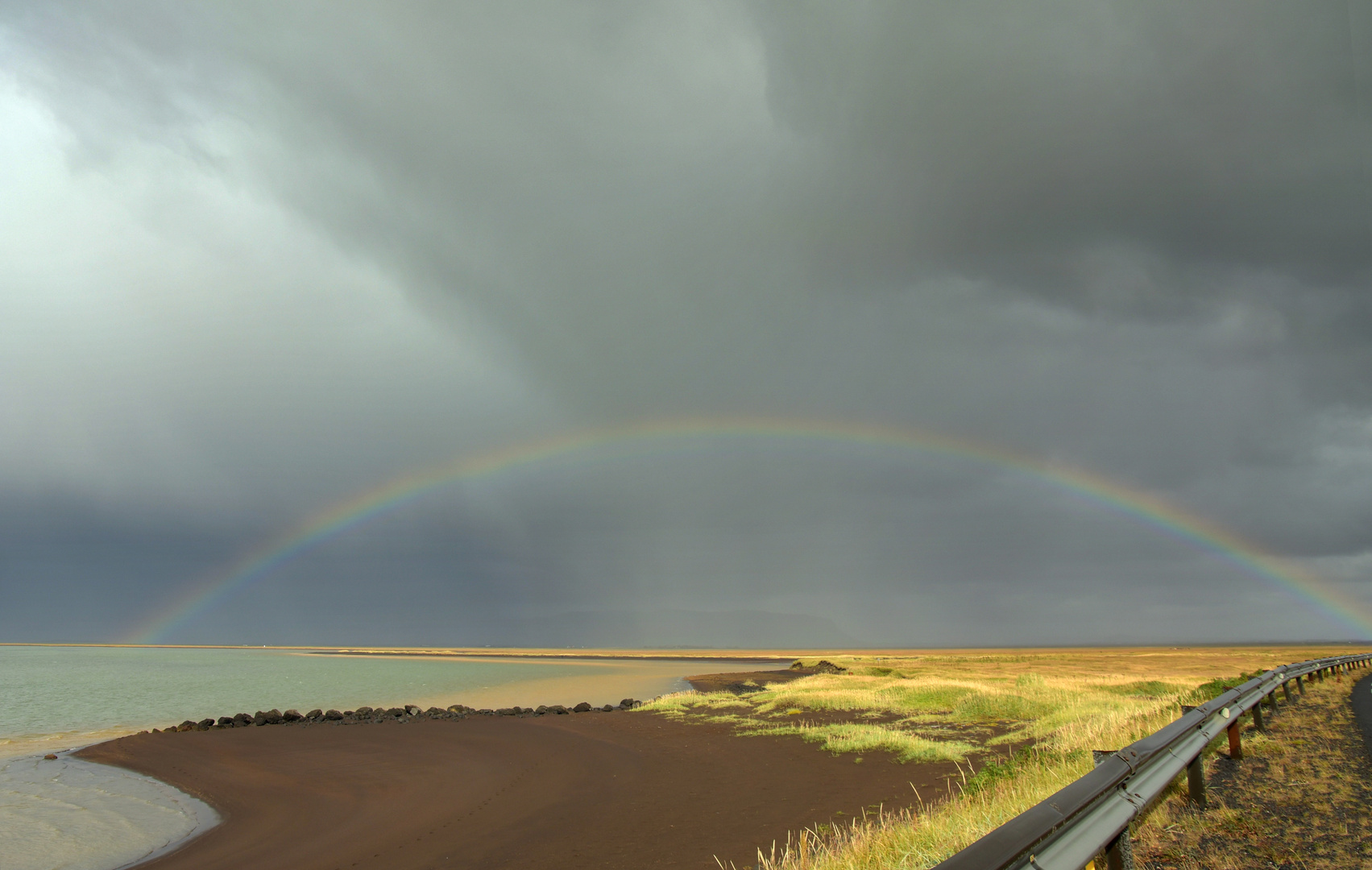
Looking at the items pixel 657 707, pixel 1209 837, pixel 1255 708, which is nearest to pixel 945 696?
pixel 657 707

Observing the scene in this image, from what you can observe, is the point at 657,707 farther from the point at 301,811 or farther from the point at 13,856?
the point at 13,856

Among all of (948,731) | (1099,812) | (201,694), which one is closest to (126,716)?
(201,694)

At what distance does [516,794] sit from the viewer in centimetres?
1892

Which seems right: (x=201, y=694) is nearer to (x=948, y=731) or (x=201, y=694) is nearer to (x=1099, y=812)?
(x=948, y=731)

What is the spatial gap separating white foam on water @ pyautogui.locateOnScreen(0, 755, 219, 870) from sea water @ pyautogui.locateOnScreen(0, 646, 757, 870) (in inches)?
1.6

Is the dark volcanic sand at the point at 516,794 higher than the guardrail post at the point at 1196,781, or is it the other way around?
the guardrail post at the point at 1196,781

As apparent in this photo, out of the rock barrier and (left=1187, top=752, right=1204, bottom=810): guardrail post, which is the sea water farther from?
(left=1187, top=752, right=1204, bottom=810): guardrail post

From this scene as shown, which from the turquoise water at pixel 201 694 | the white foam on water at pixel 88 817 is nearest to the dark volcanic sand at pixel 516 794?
the white foam on water at pixel 88 817

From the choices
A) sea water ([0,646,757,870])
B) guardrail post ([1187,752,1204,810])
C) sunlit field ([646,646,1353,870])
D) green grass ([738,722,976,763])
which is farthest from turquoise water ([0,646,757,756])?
guardrail post ([1187,752,1204,810])

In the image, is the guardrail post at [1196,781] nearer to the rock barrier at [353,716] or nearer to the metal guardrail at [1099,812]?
the metal guardrail at [1099,812]

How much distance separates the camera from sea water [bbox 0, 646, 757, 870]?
17031 mm

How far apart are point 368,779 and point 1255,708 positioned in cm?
2276

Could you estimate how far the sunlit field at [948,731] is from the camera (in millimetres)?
8781

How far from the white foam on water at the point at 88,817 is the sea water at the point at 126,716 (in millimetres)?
41
